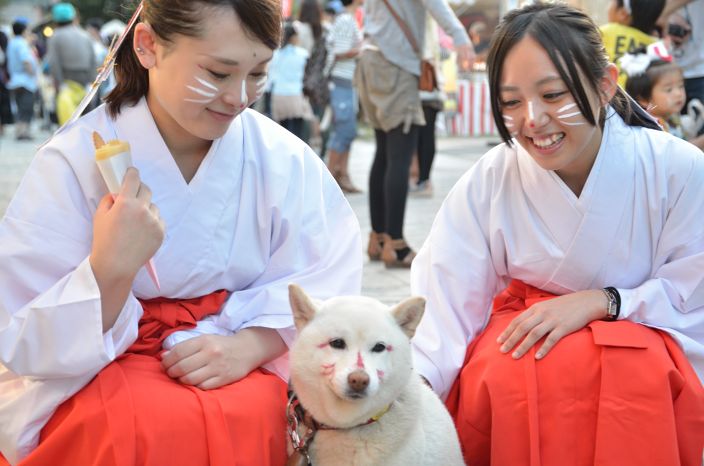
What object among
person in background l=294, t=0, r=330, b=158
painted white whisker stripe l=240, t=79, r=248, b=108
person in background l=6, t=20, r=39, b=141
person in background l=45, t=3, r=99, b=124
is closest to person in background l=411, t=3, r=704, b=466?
painted white whisker stripe l=240, t=79, r=248, b=108

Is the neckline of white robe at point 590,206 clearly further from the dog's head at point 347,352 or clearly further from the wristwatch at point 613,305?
the dog's head at point 347,352

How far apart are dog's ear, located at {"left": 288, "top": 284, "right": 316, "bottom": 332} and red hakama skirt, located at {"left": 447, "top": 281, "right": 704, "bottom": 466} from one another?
1.82 feet

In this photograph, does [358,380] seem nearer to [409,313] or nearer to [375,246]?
[409,313]

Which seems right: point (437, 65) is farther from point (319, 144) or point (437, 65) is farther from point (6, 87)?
point (6, 87)

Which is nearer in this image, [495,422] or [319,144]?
[495,422]

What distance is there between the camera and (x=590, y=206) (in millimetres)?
2406

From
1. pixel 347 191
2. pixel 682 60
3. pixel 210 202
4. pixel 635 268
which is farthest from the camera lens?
pixel 347 191

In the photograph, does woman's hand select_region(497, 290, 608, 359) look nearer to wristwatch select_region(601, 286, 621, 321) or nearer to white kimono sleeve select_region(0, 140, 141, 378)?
wristwatch select_region(601, 286, 621, 321)

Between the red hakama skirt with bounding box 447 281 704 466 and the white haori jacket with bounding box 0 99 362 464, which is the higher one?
the white haori jacket with bounding box 0 99 362 464

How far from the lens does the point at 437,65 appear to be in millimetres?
5793

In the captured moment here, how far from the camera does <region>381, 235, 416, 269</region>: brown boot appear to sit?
5.56 m

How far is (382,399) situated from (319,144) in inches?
359

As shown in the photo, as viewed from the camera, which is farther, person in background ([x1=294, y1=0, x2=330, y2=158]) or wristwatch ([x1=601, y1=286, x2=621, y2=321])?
person in background ([x1=294, y1=0, x2=330, y2=158])

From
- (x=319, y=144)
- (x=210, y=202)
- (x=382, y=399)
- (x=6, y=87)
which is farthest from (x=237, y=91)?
(x=6, y=87)
